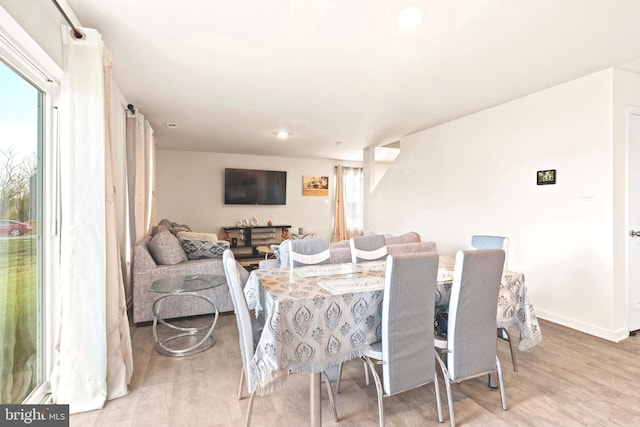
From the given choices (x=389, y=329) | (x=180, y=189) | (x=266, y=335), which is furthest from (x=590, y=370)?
(x=180, y=189)

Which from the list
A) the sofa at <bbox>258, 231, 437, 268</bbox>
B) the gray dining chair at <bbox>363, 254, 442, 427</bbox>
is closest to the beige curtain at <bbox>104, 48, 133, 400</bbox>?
the sofa at <bbox>258, 231, 437, 268</bbox>

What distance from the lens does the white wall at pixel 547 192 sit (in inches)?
116

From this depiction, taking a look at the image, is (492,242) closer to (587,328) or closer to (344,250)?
(344,250)

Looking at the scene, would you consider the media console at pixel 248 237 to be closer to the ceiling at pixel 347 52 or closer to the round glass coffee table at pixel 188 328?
the ceiling at pixel 347 52

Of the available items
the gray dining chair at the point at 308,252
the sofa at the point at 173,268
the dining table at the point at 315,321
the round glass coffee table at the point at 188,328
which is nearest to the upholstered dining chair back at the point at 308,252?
the gray dining chair at the point at 308,252

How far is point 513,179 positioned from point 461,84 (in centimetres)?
135

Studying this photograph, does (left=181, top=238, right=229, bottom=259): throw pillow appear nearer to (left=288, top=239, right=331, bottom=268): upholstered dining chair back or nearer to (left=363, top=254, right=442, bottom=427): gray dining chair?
(left=288, top=239, right=331, bottom=268): upholstered dining chair back

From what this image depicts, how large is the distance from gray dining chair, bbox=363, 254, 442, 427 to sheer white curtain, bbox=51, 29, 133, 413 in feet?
5.48

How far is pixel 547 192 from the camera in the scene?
3383mm

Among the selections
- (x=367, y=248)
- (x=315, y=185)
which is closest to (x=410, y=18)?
(x=367, y=248)

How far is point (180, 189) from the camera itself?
6.96 meters

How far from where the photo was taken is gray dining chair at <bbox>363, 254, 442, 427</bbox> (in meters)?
1.62

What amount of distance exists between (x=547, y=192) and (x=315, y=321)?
311cm

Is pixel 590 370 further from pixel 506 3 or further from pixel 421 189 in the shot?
pixel 421 189
